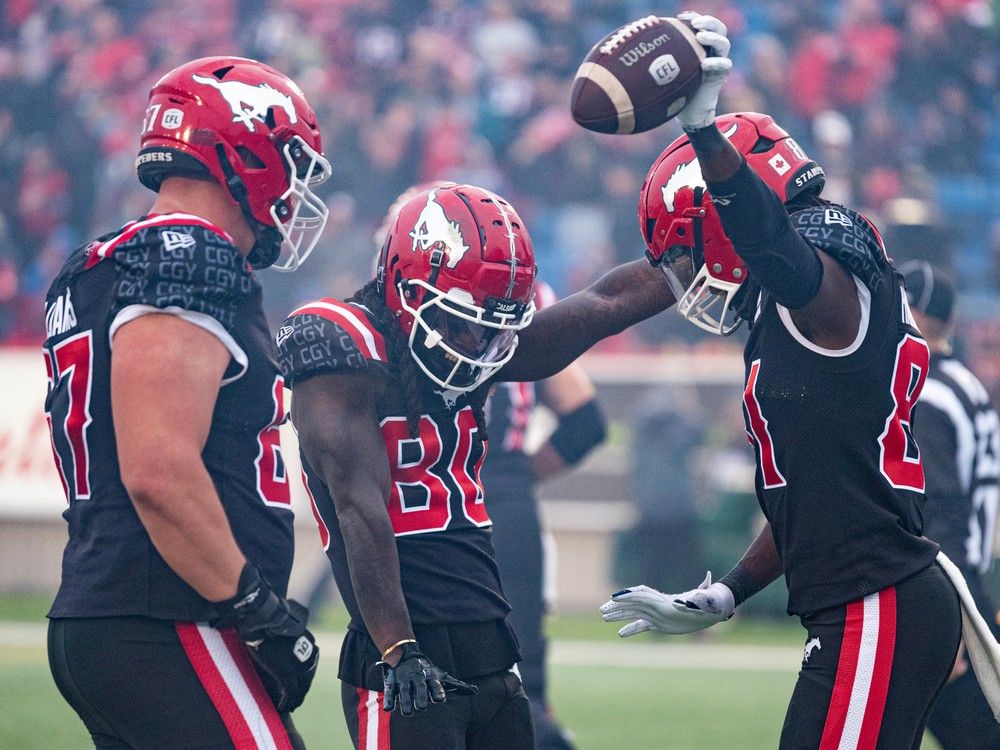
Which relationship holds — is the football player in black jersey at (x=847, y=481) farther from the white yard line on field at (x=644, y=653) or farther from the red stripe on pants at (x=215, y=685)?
the white yard line on field at (x=644, y=653)

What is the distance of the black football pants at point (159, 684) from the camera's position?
2650mm

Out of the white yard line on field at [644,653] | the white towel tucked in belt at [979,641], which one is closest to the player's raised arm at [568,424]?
the white yard line on field at [644,653]

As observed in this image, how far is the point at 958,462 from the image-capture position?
4621 mm

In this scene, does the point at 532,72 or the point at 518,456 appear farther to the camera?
the point at 532,72

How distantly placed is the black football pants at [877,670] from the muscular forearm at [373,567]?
2.83 ft

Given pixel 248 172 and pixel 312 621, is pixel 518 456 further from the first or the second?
pixel 312 621

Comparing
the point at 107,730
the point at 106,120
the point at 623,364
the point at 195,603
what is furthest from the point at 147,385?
the point at 106,120

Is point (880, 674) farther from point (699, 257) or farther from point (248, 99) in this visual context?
point (248, 99)

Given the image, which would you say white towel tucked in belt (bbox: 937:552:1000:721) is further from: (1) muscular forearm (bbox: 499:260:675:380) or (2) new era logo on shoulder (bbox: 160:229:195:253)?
(2) new era logo on shoulder (bbox: 160:229:195:253)

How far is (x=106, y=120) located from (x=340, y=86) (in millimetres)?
2255

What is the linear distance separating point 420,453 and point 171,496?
66 cm

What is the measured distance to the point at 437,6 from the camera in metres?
13.2

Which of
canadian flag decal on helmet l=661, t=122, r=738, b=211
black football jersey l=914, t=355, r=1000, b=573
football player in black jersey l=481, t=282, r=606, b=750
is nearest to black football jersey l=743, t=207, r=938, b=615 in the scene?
canadian flag decal on helmet l=661, t=122, r=738, b=211

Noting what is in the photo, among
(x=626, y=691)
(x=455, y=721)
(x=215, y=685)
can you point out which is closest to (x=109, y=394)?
(x=215, y=685)
